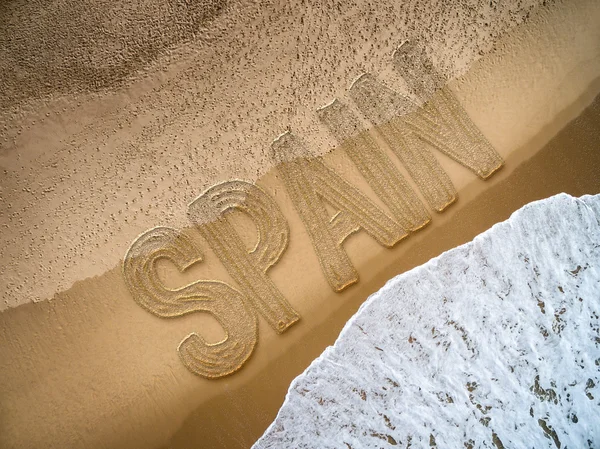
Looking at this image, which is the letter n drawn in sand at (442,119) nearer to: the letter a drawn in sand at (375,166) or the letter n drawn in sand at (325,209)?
the letter a drawn in sand at (375,166)

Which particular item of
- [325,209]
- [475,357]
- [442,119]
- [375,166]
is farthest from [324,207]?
[475,357]

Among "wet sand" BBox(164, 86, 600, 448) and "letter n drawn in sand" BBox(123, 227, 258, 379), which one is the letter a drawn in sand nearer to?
"wet sand" BBox(164, 86, 600, 448)

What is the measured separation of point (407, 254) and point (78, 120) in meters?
1.56

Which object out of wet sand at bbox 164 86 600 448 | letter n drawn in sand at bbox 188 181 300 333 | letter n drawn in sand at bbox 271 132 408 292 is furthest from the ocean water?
letter n drawn in sand at bbox 188 181 300 333

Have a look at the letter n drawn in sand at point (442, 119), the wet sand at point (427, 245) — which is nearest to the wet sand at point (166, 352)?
the wet sand at point (427, 245)

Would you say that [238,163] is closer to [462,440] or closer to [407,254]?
[407,254]

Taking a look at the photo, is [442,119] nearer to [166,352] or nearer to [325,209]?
[325,209]

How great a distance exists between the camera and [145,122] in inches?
83.9

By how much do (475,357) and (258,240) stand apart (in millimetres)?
1025

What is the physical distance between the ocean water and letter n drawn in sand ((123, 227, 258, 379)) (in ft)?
0.96

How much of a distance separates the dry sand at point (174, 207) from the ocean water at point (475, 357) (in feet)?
0.32

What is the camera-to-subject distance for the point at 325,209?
2.10 metres

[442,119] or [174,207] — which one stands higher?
[174,207]

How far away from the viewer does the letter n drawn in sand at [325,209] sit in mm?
2076
